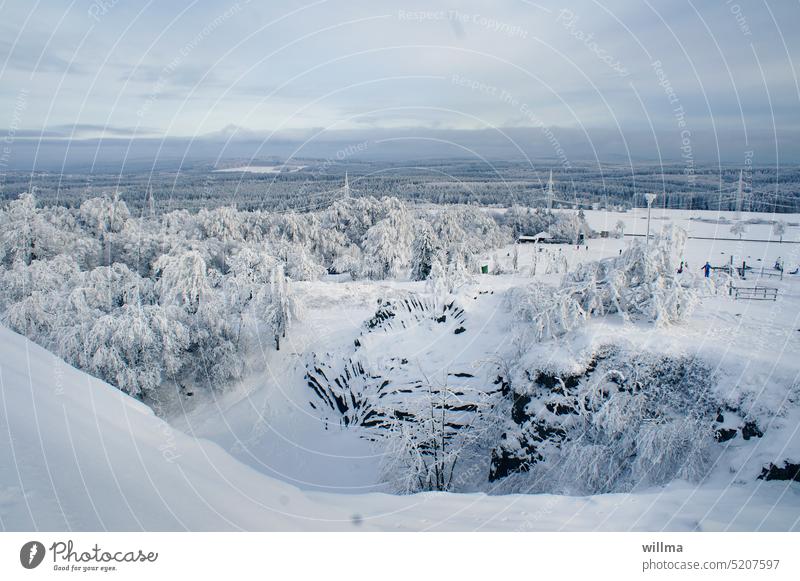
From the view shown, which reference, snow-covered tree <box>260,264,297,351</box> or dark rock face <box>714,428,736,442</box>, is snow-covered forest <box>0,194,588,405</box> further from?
dark rock face <box>714,428,736,442</box>

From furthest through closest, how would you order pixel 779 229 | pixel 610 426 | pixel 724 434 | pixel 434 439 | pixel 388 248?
pixel 388 248, pixel 779 229, pixel 434 439, pixel 610 426, pixel 724 434

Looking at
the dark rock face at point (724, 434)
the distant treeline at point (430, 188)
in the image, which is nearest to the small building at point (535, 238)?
the distant treeline at point (430, 188)

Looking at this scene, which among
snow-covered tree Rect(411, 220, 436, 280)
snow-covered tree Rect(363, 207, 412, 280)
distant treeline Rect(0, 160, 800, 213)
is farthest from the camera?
distant treeline Rect(0, 160, 800, 213)

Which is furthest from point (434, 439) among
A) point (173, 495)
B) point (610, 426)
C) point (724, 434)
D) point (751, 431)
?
point (173, 495)

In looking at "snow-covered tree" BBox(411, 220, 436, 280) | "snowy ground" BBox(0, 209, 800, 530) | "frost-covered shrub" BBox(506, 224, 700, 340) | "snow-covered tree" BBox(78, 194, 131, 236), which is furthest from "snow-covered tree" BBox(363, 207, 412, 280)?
"snow-covered tree" BBox(78, 194, 131, 236)

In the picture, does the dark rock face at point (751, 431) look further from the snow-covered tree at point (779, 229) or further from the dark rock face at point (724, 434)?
the snow-covered tree at point (779, 229)

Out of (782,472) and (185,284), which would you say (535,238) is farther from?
(782,472)

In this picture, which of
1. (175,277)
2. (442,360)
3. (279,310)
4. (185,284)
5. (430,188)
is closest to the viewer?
(442,360)
